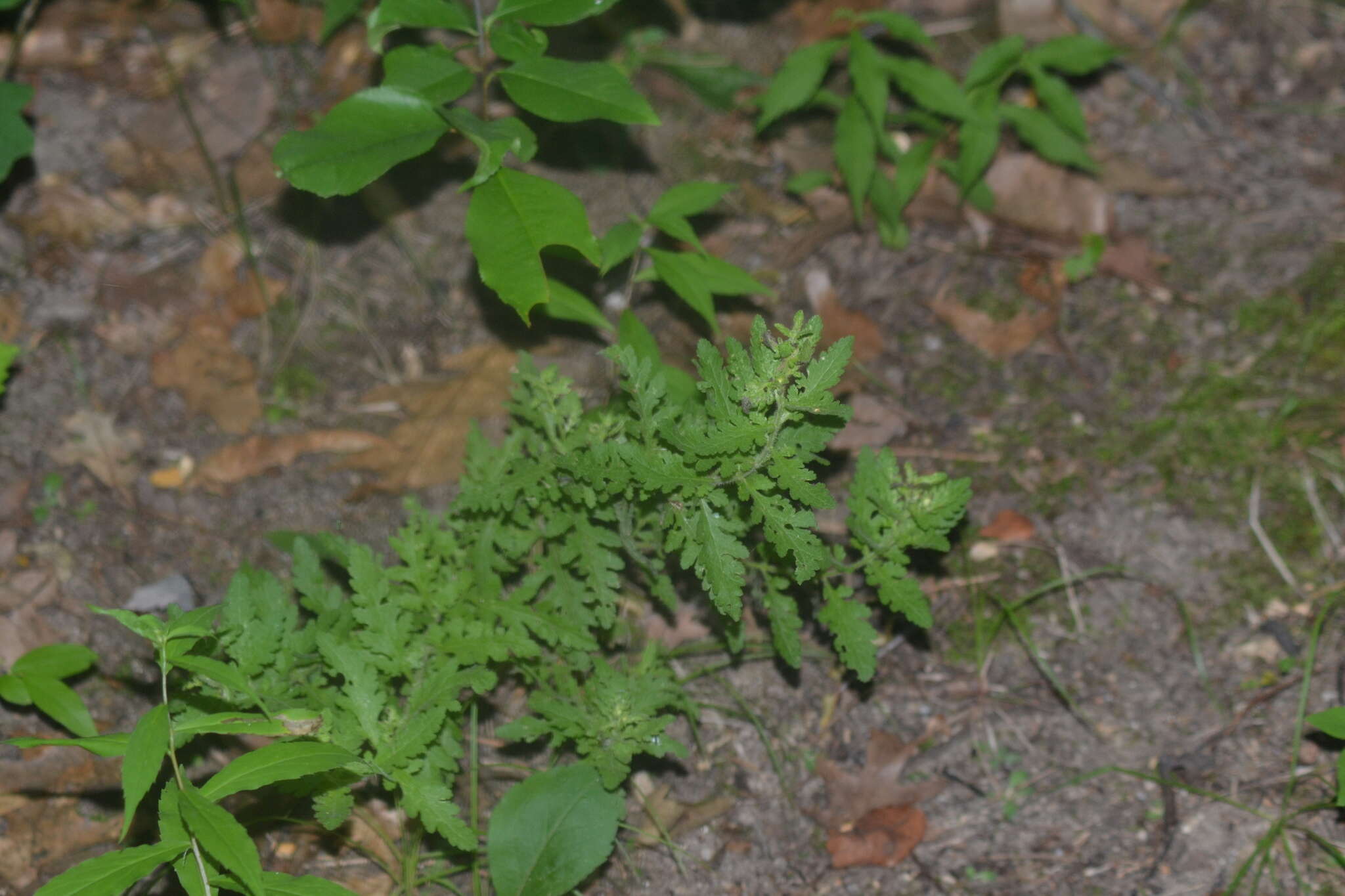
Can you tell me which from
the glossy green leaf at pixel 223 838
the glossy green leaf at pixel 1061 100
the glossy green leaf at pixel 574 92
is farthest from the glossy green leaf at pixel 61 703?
the glossy green leaf at pixel 1061 100

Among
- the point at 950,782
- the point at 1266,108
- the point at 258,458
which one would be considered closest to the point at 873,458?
the point at 950,782

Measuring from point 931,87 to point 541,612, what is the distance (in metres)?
1.98

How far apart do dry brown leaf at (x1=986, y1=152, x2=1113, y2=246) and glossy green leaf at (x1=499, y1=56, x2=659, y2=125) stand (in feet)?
4.95

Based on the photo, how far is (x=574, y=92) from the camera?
2283 mm

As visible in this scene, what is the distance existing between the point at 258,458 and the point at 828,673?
5.26ft

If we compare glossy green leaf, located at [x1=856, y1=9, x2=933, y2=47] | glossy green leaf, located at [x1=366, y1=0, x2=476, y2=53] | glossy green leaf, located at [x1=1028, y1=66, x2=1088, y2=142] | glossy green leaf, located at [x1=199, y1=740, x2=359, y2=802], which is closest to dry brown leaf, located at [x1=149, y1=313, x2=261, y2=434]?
glossy green leaf, located at [x1=366, y1=0, x2=476, y2=53]

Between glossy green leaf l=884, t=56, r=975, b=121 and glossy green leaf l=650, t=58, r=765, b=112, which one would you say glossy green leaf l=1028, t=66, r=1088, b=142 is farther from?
glossy green leaf l=650, t=58, r=765, b=112

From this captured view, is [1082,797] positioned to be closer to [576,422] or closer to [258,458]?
[576,422]

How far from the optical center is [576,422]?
233 cm

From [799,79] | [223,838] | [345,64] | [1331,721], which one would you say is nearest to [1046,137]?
[799,79]

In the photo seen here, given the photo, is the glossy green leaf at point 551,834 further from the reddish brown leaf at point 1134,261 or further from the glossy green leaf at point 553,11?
the reddish brown leaf at point 1134,261

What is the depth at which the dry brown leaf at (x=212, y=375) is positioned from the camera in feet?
9.73

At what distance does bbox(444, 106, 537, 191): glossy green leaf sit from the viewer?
2.09 m

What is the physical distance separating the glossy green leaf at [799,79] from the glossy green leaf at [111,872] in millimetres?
2457
